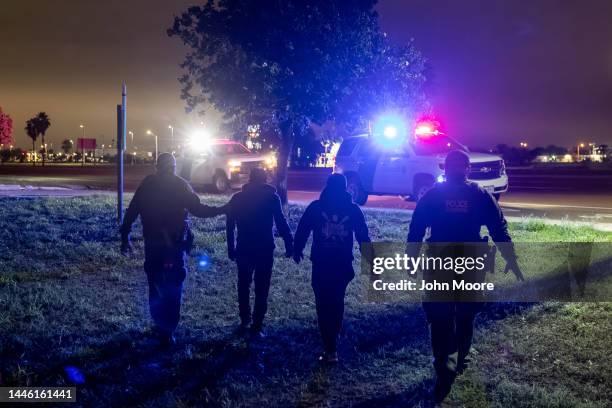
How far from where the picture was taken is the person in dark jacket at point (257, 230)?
632 cm

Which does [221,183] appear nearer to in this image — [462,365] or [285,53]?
[285,53]

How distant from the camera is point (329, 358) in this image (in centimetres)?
572

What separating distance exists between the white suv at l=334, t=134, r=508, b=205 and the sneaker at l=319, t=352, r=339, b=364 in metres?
9.88

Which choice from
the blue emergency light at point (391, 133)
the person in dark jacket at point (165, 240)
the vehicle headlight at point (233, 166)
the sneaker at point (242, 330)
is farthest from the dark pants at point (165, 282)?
the vehicle headlight at point (233, 166)

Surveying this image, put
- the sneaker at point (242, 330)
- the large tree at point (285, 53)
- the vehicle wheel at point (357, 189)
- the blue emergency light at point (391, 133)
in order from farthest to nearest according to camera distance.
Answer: the vehicle wheel at point (357, 189) < the blue emergency light at point (391, 133) < the large tree at point (285, 53) < the sneaker at point (242, 330)

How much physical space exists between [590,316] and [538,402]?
2.58m

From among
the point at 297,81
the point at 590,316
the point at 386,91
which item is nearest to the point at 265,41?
the point at 297,81

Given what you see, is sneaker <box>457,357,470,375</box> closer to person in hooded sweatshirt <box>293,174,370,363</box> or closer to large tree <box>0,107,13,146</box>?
person in hooded sweatshirt <box>293,174,370,363</box>

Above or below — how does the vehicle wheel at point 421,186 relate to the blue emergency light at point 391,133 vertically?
below

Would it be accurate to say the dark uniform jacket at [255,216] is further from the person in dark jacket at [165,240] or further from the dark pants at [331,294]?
the dark pants at [331,294]

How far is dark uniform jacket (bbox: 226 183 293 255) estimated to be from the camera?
6312 mm

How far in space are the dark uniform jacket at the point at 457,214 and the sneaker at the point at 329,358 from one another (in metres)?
1.39

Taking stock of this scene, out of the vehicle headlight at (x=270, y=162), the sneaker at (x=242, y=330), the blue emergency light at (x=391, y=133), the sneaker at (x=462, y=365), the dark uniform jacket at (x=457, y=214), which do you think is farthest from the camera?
the vehicle headlight at (x=270, y=162)

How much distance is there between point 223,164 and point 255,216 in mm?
16024
